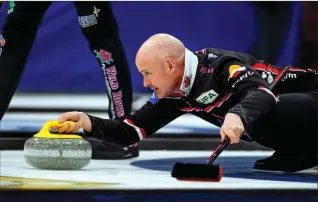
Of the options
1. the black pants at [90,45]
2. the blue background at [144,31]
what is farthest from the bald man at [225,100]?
the blue background at [144,31]

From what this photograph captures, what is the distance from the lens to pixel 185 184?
199cm

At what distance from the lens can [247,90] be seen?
6.79ft

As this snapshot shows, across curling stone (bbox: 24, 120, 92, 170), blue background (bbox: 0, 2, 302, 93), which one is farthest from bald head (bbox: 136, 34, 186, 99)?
blue background (bbox: 0, 2, 302, 93)

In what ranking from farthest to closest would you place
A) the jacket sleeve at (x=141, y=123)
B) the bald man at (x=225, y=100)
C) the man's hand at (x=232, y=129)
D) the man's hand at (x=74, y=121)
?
1. the jacket sleeve at (x=141, y=123)
2. the man's hand at (x=74, y=121)
3. the bald man at (x=225, y=100)
4. the man's hand at (x=232, y=129)

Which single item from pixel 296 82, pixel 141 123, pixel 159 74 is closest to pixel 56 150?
pixel 141 123

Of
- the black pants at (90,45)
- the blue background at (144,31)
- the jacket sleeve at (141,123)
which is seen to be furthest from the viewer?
the blue background at (144,31)

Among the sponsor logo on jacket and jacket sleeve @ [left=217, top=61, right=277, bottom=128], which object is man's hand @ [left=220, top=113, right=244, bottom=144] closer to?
jacket sleeve @ [left=217, top=61, right=277, bottom=128]

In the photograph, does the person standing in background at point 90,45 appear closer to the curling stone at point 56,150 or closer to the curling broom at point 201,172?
the curling stone at point 56,150

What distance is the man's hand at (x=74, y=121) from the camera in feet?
7.29

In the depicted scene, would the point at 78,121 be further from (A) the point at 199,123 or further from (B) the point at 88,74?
(B) the point at 88,74

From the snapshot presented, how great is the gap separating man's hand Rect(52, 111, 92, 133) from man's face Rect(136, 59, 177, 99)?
224 mm

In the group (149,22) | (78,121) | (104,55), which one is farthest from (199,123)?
(78,121)

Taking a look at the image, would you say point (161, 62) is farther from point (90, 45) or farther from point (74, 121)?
point (90, 45)

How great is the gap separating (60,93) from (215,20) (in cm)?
106
